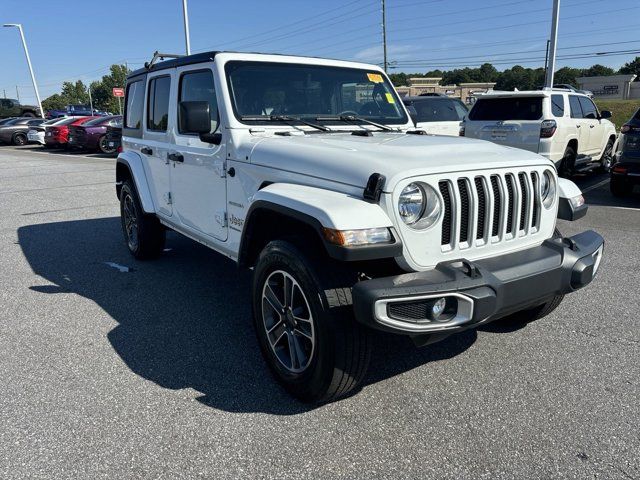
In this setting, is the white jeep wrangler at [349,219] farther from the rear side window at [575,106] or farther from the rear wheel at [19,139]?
the rear wheel at [19,139]

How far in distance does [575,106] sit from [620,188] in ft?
7.49

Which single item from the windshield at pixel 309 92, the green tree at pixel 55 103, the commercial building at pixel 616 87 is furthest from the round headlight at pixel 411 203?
the green tree at pixel 55 103

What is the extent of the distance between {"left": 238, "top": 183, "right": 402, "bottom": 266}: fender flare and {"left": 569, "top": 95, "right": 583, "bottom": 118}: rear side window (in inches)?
366

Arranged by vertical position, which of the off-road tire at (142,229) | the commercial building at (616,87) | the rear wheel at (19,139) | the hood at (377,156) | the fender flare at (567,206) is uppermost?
the hood at (377,156)

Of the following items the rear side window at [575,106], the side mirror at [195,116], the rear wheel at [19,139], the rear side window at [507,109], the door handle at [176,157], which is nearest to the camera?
the side mirror at [195,116]

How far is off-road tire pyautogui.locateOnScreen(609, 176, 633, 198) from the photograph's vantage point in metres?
9.17

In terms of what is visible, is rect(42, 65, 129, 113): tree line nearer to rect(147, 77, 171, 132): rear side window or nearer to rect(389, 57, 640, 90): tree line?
rect(389, 57, 640, 90): tree line

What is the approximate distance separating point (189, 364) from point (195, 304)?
1130 millimetres

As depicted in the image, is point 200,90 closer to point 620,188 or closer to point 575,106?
point 620,188

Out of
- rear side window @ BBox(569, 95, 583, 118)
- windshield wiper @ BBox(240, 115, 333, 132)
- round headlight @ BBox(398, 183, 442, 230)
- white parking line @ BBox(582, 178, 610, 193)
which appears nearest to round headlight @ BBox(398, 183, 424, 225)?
round headlight @ BBox(398, 183, 442, 230)

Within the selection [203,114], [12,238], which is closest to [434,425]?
[203,114]

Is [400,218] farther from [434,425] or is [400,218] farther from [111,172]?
[111,172]

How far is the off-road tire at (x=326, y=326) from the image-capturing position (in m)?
2.62

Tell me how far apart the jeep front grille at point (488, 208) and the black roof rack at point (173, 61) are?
221 centimetres
